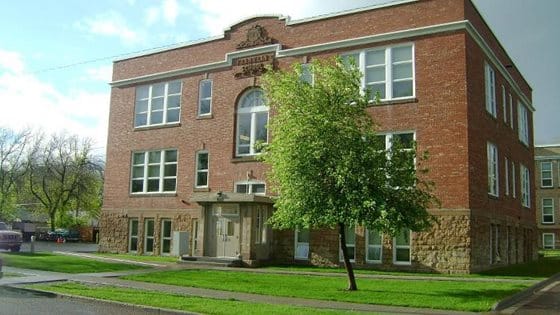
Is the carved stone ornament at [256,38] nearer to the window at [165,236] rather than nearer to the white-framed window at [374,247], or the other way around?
the window at [165,236]

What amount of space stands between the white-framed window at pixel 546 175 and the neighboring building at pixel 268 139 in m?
28.1

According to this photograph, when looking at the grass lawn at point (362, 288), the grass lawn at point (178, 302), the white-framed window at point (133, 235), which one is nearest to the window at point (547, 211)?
the white-framed window at point (133, 235)

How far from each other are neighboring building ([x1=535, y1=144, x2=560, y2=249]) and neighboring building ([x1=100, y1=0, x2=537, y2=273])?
1099 inches

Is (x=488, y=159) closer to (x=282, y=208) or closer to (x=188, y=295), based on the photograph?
(x=282, y=208)

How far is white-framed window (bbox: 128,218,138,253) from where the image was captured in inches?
1307

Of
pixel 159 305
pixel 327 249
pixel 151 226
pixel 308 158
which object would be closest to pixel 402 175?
pixel 308 158

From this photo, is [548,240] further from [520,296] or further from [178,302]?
[178,302]

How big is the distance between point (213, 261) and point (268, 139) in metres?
6.55

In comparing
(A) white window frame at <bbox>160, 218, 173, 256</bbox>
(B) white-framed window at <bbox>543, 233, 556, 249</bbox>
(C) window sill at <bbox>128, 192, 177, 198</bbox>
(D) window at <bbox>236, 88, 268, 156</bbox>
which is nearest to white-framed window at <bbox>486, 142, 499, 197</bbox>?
(D) window at <bbox>236, 88, 268, 156</bbox>

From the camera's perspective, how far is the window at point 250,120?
97.7ft

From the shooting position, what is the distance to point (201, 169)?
3128cm

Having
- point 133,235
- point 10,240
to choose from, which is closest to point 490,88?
point 133,235

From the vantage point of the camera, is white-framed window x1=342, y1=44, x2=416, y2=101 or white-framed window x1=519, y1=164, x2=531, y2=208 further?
white-framed window x1=519, y1=164, x2=531, y2=208

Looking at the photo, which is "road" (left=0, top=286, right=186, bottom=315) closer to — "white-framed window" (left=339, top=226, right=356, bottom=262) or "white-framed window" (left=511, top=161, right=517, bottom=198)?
"white-framed window" (left=339, top=226, right=356, bottom=262)
